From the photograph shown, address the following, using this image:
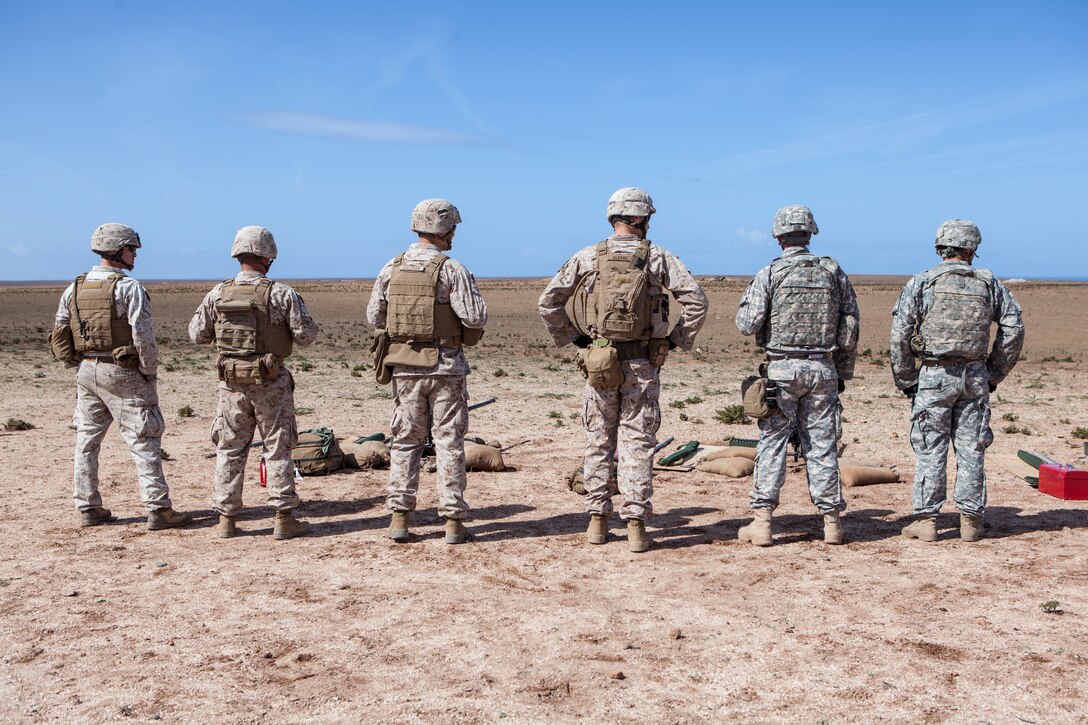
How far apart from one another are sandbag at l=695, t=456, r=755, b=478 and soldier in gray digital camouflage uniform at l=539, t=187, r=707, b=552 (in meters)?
3.05

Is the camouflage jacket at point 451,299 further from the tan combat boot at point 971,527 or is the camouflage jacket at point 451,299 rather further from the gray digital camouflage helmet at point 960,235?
the tan combat boot at point 971,527

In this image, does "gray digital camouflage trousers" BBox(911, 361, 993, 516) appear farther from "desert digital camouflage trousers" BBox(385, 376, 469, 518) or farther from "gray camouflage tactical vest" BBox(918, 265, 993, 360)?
"desert digital camouflage trousers" BBox(385, 376, 469, 518)

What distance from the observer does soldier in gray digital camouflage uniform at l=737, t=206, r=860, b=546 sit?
687cm

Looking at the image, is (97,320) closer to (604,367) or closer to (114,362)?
(114,362)

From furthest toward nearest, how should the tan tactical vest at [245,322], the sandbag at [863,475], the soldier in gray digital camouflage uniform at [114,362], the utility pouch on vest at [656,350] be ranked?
the sandbag at [863,475], the soldier in gray digital camouflage uniform at [114,362], the tan tactical vest at [245,322], the utility pouch on vest at [656,350]

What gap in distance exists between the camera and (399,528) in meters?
7.25

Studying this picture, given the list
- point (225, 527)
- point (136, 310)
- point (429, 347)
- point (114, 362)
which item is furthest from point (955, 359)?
point (114, 362)

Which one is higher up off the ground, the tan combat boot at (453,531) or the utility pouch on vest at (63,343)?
the utility pouch on vest at (63,343)

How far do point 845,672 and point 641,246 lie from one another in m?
3.43

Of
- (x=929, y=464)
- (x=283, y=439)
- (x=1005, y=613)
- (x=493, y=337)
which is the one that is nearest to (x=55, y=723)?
(x=283, y=439)

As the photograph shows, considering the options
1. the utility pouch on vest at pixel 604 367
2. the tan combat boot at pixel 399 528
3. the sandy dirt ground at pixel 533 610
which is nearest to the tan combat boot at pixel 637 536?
the sandy dirt ground at pixel 533 610

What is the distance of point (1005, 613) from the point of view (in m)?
5.51

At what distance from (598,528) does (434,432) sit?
Result: 1537 millimetres

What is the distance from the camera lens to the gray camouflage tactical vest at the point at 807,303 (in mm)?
6852
